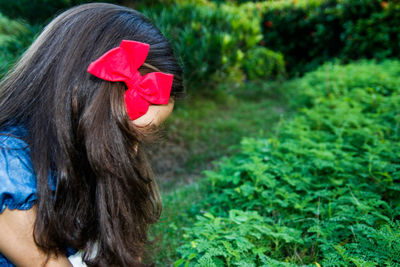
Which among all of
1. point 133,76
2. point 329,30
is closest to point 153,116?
point 133,76

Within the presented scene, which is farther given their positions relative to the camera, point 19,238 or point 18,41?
point 18,41

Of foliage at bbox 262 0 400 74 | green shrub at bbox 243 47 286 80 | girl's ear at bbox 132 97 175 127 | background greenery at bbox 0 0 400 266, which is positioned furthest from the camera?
foliage at bbox 262 0 400 74

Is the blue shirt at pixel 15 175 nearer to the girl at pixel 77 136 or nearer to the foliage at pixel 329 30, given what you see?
the girl at pixel 77 136

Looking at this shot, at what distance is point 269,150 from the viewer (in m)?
2.75

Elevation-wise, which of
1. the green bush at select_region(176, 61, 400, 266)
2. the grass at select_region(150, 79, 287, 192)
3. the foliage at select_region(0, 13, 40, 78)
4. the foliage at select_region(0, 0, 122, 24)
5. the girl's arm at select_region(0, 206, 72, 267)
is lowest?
the grass at select_region(150, 79, 287, 192)

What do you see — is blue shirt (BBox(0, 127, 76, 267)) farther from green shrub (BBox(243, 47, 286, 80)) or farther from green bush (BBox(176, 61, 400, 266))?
green shrub (BBox(243, 47, 286, 80))

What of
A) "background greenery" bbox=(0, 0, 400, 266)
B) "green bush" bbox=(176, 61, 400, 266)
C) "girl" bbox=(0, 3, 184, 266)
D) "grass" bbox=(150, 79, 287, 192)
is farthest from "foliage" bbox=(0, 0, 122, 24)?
"green bush" bbox=(176, 61, 400, 266)

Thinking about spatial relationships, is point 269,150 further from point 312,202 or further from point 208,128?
point 208,128

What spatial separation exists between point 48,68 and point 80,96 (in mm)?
209

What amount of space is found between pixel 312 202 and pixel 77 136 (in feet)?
5.43

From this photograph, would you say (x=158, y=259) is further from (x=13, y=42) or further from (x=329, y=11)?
(x=329, y=11)

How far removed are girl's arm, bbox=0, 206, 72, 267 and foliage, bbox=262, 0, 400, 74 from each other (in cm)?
681

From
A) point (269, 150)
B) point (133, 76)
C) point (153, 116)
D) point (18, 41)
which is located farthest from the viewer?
point (18, 41)

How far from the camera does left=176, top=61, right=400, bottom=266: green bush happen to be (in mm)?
1647
